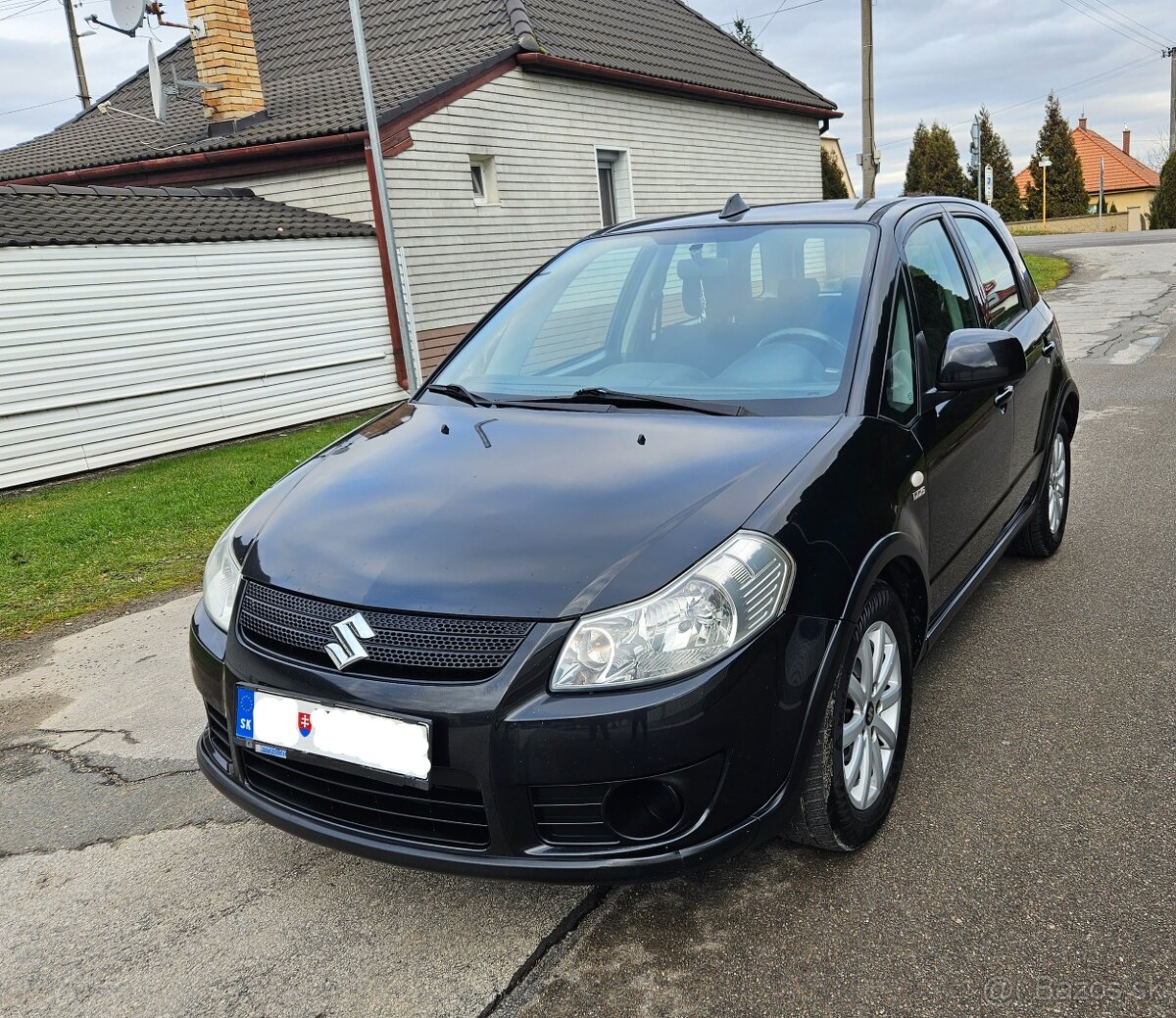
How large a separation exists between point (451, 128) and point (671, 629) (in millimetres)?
13006

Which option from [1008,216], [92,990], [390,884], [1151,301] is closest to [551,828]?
[390,884]

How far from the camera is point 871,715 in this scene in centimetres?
279

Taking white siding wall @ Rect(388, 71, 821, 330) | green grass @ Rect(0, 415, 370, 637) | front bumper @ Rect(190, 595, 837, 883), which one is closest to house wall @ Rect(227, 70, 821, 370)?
white siding wall @ Rect(388, 71, 821, 330)

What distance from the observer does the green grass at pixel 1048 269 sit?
19.6m

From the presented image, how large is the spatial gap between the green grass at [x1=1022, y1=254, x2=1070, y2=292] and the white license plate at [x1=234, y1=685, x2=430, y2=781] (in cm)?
1834

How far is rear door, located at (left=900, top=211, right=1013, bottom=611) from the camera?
10.8 feet

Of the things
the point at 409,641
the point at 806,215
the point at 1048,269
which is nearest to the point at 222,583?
the point at 409,641

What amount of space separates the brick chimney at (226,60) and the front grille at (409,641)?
542 inches

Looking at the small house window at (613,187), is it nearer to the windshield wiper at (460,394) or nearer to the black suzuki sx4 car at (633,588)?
the windshield wiper at (460,394)

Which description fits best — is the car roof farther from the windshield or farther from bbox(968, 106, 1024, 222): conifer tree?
bbox(968, 106, 1024, 222): conifer tree

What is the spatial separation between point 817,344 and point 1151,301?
15318 mm

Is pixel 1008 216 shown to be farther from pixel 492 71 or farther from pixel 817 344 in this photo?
pixel 817 344

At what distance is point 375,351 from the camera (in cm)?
1318

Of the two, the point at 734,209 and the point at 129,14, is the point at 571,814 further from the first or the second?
the point at 129,14
